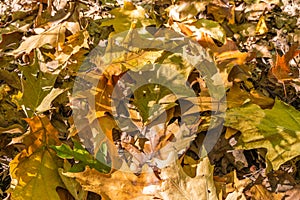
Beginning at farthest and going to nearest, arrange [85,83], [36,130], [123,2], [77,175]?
[123,2] < [85,83] < [36,130] < [77,175]

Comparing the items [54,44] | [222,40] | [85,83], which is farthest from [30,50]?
[222,40]

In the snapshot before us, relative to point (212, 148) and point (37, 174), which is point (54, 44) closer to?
point (37, 174)

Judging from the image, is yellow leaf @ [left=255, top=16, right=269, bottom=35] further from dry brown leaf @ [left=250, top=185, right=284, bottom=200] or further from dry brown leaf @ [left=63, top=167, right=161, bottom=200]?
dry brown leaf @ [left=63, top=167, right=161, bottom=200]

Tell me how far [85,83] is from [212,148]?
0.44m

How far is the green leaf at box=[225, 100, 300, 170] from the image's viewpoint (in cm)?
127

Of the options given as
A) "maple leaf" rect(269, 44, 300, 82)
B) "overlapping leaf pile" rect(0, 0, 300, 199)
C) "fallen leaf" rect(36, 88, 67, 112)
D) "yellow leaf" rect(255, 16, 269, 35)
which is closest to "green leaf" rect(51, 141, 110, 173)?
"overlapping leaf pile" rect(0, 0, 300, 199)

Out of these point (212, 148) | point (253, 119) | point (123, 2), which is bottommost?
point (212, 148)

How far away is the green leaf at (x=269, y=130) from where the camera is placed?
4.17 ft

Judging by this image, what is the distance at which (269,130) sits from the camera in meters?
1.28

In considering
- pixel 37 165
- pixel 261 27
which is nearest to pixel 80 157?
pixel 37 165

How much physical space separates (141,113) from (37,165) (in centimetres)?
34

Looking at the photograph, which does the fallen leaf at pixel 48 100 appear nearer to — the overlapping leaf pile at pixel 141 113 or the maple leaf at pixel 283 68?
the overlapping leaf pile at pixel 141 113

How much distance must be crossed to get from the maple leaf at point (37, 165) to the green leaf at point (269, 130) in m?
0.52

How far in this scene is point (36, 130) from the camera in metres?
1.28
